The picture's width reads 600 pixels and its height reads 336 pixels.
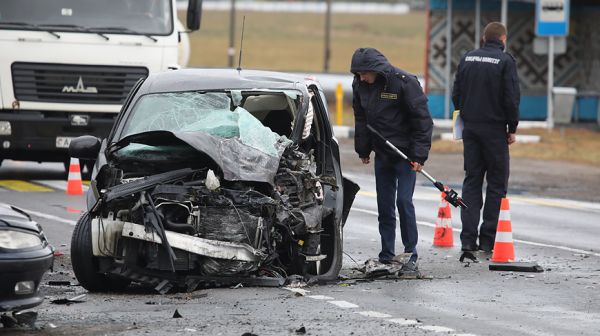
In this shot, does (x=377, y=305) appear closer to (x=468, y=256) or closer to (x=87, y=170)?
(x=468, y=256)

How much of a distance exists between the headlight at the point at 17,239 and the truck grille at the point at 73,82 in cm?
1036

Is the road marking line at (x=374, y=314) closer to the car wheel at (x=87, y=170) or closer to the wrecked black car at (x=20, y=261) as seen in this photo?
the wrecked black car at (x=20, y=261)

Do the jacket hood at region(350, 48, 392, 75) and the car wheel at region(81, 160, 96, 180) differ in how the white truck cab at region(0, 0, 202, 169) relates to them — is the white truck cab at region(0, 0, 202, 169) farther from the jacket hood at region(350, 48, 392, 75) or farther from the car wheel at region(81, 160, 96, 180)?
the jacket hood at region(350, 48, 392, 75)

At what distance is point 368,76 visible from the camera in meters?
11.5

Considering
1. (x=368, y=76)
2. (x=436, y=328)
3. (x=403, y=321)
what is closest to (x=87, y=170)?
(x=368, y=76)

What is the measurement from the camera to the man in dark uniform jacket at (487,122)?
1270 cm

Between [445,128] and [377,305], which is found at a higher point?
[377,305]

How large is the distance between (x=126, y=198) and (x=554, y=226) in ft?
24.3

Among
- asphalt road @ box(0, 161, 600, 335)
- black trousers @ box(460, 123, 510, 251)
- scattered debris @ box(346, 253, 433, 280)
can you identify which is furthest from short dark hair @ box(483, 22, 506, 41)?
scattered debris @ box(346, 253, 433, 280)

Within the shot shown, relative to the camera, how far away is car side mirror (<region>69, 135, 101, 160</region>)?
1097 cm

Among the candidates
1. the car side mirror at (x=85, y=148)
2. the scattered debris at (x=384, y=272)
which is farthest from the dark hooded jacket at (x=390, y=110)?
the car side mirror at (x=85, y=148)

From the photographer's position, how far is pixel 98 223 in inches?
391

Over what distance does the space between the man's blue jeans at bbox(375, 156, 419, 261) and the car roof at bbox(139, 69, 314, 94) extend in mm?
1028

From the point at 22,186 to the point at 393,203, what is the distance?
816 centimetres
